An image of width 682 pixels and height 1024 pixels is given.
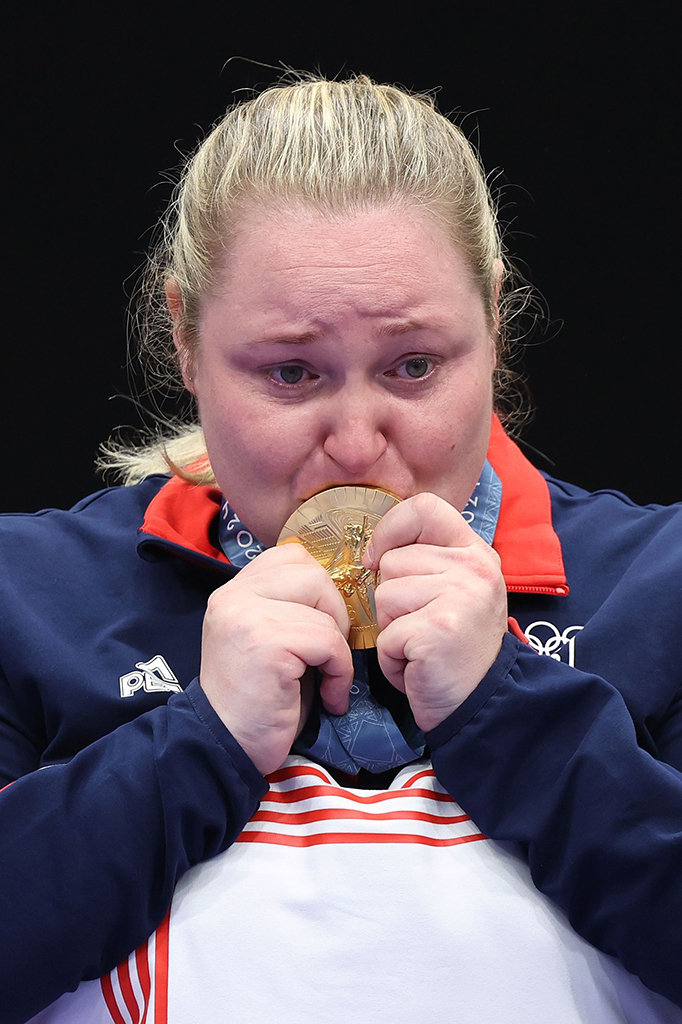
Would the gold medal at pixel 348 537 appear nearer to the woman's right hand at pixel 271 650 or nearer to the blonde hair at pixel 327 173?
the woman's right hand at pixel 271 650

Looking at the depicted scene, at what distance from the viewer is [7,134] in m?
2.49

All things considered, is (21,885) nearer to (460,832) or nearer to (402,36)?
(460,832)

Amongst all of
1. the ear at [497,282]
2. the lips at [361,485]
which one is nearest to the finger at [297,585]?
the lips at [361,485]

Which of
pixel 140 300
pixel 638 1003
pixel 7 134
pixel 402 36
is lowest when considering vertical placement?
pixel 638 1003

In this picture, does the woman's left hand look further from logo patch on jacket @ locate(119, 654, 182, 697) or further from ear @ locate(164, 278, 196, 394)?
ear @ locate(164, 278, 196, 394)

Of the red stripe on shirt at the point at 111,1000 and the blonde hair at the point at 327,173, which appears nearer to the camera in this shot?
the red stripe on shirt at the point at 111,1000

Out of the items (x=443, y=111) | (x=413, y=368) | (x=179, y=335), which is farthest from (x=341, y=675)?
(x=443, y=111)

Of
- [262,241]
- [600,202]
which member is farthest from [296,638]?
[600,202]

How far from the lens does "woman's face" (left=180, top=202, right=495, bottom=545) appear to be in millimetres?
1531

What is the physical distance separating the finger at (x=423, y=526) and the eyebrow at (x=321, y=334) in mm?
196

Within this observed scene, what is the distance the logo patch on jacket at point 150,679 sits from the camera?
5.34 ft

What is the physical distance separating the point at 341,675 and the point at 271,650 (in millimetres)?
111

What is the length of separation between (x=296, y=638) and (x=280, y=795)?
186 millimetres

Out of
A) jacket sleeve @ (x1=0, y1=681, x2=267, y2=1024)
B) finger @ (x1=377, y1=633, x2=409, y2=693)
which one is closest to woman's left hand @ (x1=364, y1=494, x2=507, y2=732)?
Result: finger @ (x1=377, y1=633, x2=409, y2=693)
